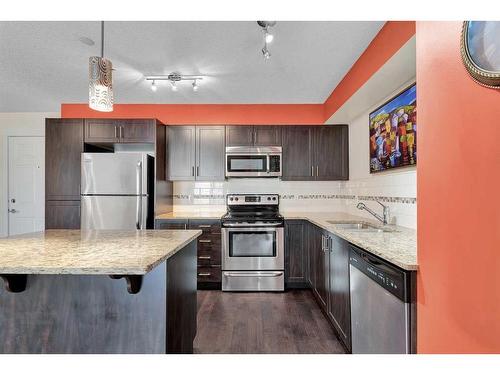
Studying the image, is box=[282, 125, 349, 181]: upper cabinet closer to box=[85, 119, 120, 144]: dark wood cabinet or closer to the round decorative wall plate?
box=[85, 119, 120, 144]: dark wood cabinet

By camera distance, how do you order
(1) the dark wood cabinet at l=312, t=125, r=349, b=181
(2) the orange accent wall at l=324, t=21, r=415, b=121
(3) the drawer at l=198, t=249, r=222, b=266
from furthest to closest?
(1) the dark wood cabinet at l=312, t=125, r=349, b=181 < (3) the drawer at l=198, t=249, r=222, b=266 < (2) the orange accent wall at l=324, t=21, r=415, b=121

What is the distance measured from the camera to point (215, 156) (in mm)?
3771

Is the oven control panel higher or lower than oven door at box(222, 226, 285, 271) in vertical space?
higher

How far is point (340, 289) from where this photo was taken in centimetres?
209

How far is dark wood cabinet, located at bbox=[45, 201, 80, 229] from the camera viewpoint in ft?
11.1

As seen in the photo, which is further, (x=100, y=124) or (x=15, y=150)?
(x=15, y=150)

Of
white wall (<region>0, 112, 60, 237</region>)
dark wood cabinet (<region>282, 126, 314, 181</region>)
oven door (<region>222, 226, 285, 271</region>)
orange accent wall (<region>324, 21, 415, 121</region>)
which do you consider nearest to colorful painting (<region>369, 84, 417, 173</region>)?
orange accent wall (<region>324, 21, 415, 121</region>)

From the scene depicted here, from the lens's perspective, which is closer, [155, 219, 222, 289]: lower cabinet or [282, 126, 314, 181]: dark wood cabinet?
[155, 219, 222, 289]: lower cabinet

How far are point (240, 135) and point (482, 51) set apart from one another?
307 centimetres

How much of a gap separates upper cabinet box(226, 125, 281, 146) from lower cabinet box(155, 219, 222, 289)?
1140mm
